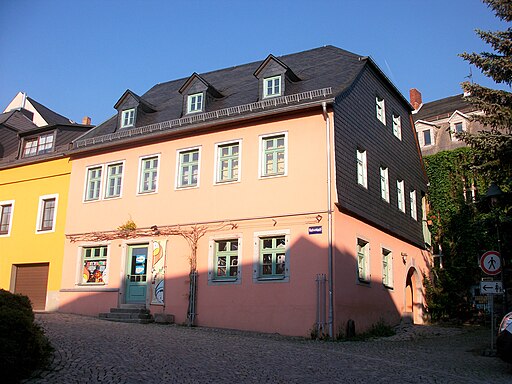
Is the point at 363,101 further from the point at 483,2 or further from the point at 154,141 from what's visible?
the point at 154,141

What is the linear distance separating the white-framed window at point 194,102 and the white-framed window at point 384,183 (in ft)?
23.4

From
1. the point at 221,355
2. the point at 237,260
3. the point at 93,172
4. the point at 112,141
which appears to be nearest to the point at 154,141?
the point at 112,141

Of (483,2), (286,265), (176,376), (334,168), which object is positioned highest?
(483,2)

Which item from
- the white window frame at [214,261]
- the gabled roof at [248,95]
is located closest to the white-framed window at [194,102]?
the gabled roof at [248,95]

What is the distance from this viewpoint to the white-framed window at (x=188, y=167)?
19.1 m

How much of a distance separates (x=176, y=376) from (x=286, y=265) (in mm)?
8438

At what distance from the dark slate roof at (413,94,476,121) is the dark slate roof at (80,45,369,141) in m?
21.8

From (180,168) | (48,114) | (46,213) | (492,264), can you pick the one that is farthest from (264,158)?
(48,114)

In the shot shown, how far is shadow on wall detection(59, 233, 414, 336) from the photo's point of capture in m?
16.0

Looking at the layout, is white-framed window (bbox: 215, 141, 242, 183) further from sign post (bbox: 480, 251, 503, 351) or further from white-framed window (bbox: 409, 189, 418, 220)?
white-framed window (bbox: 409, 189, 418, 220)

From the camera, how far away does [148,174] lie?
20297mm

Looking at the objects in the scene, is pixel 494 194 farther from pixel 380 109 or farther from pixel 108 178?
pixel 108 178

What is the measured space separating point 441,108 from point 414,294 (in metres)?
24.3

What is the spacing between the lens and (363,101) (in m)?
19.8
